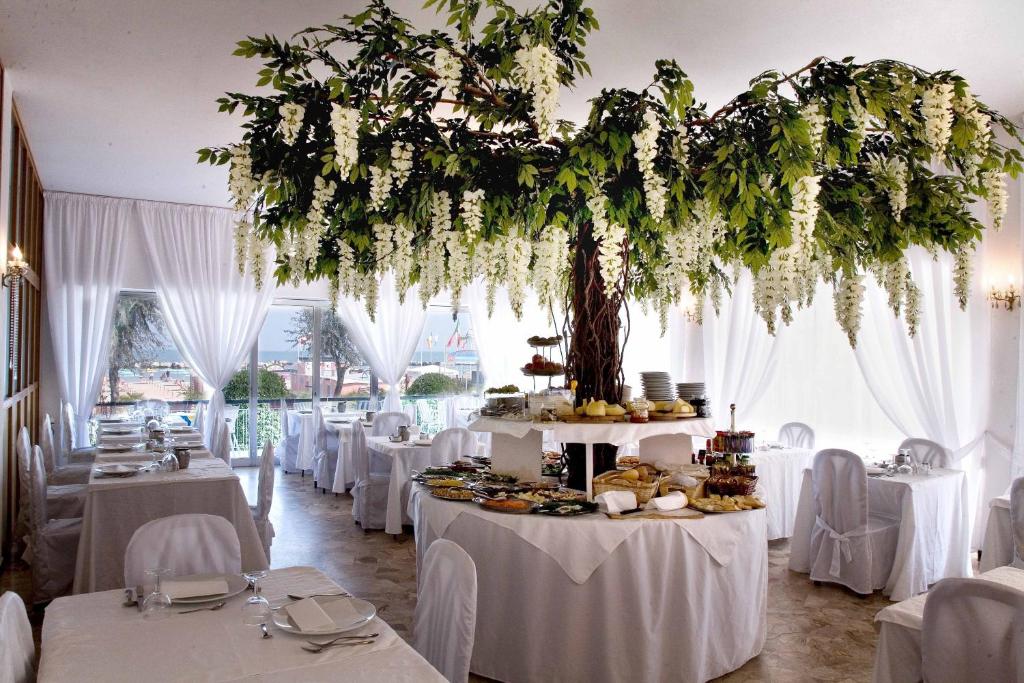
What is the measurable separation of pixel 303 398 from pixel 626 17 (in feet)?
23.5

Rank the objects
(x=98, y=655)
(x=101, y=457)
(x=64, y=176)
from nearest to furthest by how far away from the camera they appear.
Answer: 1. (x=98, y=655)
2. (x=101, y=457)
3. (x=64, y=176)

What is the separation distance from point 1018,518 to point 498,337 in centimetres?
712

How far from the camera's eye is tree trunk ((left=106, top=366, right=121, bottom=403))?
8.71 metres

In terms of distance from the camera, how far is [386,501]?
6344 mm

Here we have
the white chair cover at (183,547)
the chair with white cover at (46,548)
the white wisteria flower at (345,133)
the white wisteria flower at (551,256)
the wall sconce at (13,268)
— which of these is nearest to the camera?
the white chair cover at (183,547)

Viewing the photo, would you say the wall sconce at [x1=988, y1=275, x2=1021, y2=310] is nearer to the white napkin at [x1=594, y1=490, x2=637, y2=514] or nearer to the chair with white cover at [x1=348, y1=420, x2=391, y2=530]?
the white napkin at [x1=594, y1=490, x2=637, y2=514]

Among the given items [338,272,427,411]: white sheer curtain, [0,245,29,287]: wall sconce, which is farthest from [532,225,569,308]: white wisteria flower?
[338,272,427,411]: white sheer curtain

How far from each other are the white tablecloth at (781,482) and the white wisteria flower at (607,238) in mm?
2972

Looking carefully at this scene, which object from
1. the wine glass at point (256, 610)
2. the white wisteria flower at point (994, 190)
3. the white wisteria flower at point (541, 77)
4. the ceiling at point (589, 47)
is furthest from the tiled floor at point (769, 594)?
the ceiling at point (589, 47)

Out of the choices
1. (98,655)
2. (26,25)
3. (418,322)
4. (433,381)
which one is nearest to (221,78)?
(26,25)

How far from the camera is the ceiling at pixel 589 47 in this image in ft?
12.5

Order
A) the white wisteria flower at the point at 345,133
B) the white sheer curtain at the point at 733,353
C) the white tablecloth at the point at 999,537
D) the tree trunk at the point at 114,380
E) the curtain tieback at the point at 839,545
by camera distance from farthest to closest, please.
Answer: the tree trunk at the point at 114,380, the white sheer curtain at the point at 733,353, the curtain tieback at the point at 839,545, the white tablecloth at the point at 999,537, the white wisteria flower at the point at 345,133

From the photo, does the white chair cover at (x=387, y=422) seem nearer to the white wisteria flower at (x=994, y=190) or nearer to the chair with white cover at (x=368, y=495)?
the chair with white cover at (x=368, y=495)

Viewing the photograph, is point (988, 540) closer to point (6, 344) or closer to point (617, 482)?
point (617, 482)
